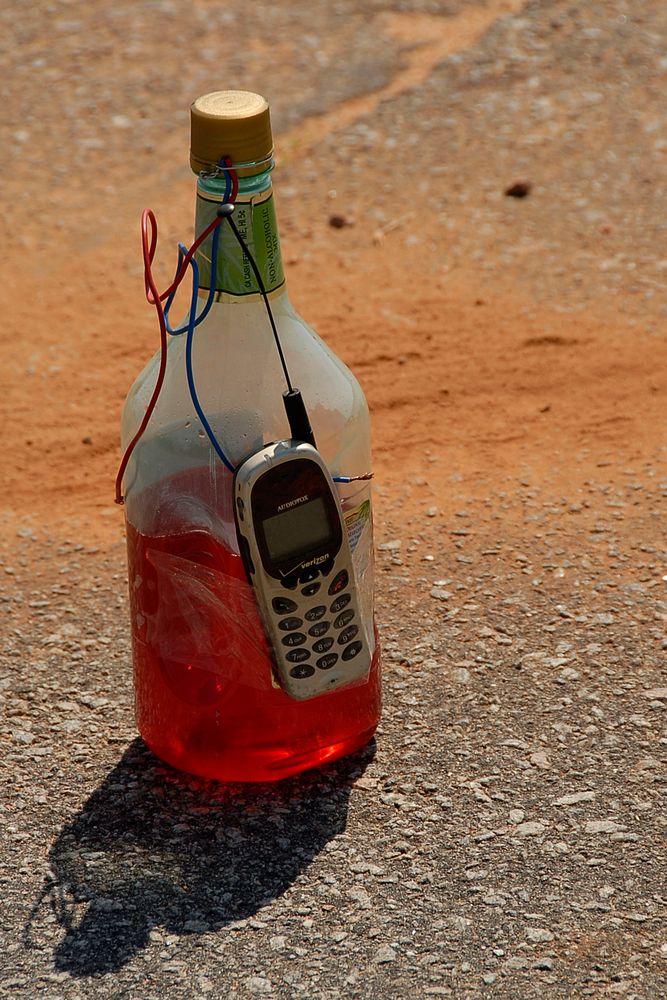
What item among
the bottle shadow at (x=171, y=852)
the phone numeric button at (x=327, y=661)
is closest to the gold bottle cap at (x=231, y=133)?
the phone numeric button at (x=327, y=661)

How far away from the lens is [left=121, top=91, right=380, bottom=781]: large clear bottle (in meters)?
2.39

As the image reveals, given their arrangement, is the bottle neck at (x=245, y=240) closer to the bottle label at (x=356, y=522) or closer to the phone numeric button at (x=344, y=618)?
the bottle label at (x=356, y=522)

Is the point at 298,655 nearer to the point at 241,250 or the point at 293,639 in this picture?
the point at 293,639

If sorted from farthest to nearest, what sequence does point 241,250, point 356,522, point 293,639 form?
point 356,522, point 293,639, point 241,250

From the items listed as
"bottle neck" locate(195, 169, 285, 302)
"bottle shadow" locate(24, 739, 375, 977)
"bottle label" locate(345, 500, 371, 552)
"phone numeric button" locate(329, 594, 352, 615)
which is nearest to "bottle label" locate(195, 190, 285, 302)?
"bottle neck" locate(195, 169, 285, 302)

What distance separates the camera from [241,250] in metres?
2.39

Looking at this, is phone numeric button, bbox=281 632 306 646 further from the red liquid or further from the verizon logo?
the verizon logo

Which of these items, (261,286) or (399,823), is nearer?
(261,286)

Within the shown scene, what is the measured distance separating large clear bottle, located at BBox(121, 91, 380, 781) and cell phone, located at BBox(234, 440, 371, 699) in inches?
3.3

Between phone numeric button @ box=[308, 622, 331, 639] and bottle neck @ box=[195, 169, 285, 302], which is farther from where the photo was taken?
phone numeric button @ box=[308, 622, 331, 639]

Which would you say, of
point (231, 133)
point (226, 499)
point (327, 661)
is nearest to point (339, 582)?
point (327, 661)

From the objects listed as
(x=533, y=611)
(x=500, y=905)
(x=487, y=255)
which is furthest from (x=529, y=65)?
(x=500, y=905)

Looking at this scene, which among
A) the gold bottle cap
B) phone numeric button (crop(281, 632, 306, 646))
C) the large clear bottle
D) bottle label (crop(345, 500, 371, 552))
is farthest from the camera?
bottle label (crop(345, 500, 371, 552))

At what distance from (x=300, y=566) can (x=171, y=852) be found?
66 cm
